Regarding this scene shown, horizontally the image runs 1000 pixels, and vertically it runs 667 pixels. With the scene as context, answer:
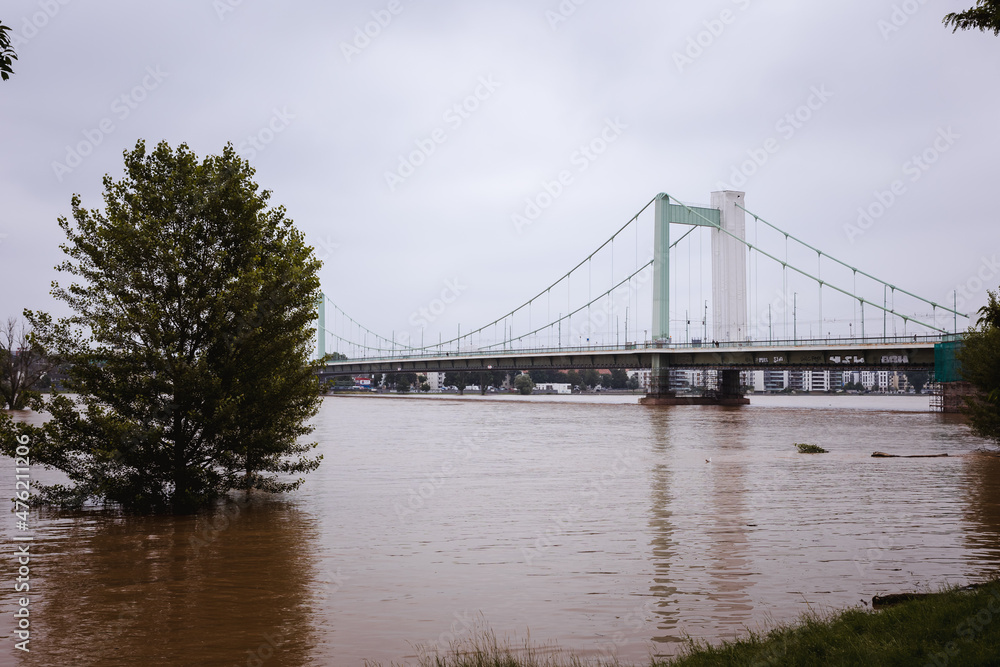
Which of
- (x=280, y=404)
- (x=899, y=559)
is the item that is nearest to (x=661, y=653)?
(x=899, y=559)

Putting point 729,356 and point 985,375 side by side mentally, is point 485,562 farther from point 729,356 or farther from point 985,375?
point 729,356

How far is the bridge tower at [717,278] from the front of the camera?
3597 inches

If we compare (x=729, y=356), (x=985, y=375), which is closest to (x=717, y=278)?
(x=729, y=356)

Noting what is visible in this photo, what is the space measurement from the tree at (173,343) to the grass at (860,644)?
9.77 meters

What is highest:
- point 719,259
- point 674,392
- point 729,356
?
point 719,259

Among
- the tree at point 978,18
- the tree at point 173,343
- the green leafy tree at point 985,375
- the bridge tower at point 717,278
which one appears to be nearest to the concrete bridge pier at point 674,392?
the bridge tower at point 717,278

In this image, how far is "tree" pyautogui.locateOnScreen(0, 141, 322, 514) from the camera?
52.0 ft

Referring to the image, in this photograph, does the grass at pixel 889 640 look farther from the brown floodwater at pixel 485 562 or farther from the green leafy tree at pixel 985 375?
the green leafy tree at pixel 985 375

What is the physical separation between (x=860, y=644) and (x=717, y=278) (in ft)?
305

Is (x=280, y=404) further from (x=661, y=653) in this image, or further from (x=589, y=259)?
(x=589, y=259)

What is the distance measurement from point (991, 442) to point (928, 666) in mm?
38363

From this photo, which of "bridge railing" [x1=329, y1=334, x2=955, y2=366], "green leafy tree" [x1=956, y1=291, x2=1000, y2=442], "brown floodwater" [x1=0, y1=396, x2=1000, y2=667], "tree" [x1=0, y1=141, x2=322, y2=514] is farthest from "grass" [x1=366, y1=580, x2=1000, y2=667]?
"bridge railing" [x1=329, y1=334, x2=955, y2=366]

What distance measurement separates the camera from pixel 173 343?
1598cm

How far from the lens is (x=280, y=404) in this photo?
16969mm
